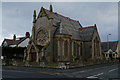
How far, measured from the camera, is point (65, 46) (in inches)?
1457

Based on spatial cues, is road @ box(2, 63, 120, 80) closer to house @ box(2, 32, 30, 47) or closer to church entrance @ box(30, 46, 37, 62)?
church entrance @ box(30, 46, 37, 62)

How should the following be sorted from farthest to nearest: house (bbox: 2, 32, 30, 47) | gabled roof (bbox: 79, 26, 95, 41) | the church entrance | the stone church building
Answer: house (bbox: 2, 32, 30, 47) → gabled roof (bbox: 79, 26, 95, 41) → the church entrance → the stone church building

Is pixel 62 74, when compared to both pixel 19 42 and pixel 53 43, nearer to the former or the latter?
pixel 53 43

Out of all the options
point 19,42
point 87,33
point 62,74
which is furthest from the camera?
point 19,42

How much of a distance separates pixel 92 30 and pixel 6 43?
141 feet

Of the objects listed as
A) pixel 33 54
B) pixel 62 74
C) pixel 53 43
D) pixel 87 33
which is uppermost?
pixel 87 33

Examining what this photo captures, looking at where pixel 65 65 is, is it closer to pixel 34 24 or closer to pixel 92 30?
pixel 34 24

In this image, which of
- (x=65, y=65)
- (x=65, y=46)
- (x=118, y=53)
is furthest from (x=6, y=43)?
(x=118, y=53)

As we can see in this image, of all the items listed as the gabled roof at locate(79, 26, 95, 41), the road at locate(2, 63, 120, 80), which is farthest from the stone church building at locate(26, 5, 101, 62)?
the road at locate(2, 63, 120, 80)

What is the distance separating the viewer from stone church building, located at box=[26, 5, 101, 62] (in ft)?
116

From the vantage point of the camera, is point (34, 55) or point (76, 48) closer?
point (34, 55)

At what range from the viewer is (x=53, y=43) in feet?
121

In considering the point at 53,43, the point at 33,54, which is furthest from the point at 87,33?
the point at 33,54

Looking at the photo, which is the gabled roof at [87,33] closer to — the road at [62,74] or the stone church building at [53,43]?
the stone church building at [53,43]
